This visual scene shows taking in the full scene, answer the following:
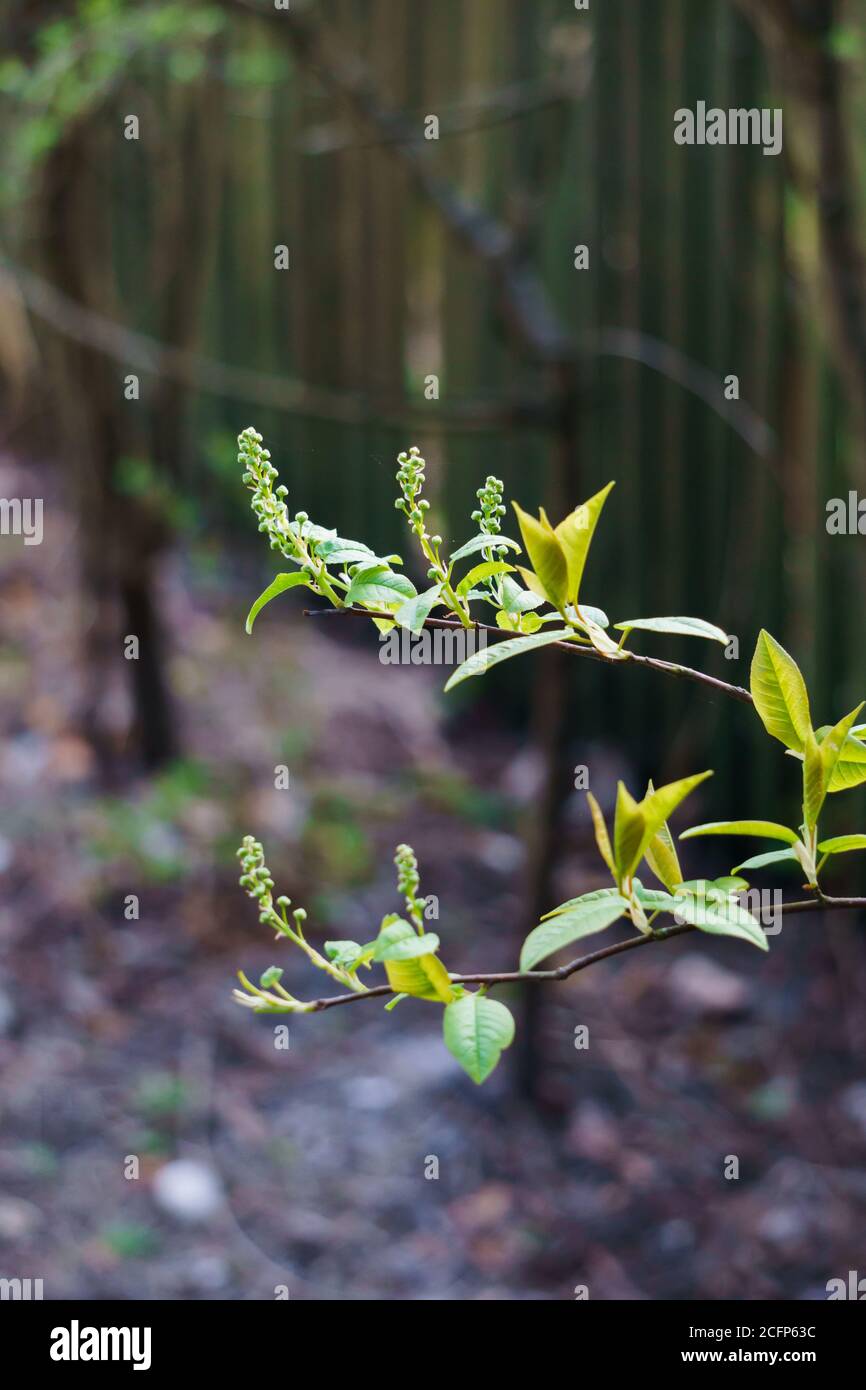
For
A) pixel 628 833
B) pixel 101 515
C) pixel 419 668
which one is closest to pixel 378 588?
pixel 628 833

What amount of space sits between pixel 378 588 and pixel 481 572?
45 mm

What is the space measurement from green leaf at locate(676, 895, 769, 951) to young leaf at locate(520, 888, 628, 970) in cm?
3

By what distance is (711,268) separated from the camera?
7.84ft

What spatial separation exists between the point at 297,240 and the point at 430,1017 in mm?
1889

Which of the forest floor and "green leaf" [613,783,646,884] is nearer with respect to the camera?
"green leaf" [613,783,646,884]

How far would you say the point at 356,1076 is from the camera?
6.84ft

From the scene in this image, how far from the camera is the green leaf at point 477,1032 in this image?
52cm

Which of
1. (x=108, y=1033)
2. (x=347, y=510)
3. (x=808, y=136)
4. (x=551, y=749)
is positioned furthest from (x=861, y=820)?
(x=347, y=510)

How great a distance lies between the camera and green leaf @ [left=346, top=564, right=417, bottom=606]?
0.56 m

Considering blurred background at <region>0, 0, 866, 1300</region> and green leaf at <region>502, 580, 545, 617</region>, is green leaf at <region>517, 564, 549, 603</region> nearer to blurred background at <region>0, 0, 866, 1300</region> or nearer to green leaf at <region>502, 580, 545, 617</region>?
green leaf at <region>502, 580, 545, 617</region>

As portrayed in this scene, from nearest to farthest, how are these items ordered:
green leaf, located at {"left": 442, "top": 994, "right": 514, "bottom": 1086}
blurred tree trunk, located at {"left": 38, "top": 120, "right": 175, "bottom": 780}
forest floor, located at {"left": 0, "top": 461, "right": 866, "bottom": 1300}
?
green leaf, located at {"left": 442, "top": 994, "right": 514, "bottom": 1086}
forest floor, located at {"left": 0, "top": 461, "right": 866, "bottom": 1300}
blurred tree trunk, located at {"left": 38, "top": 120, "right": 175, "bottom": 780}

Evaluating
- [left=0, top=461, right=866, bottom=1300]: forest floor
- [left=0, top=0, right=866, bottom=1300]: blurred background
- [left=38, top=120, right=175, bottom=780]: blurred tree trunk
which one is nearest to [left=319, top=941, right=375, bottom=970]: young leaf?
[left=0, top=0, right=866, bottom=1300]: blurred background

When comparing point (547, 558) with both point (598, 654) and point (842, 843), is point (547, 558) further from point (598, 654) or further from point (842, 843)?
point (842, 843)

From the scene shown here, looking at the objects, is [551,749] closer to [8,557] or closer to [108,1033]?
[108,1033]
